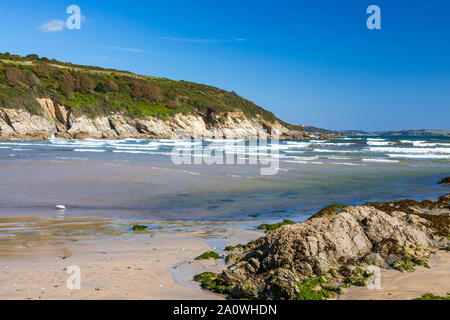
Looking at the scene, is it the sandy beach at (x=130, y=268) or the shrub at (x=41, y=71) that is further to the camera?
the shrub at (x=41, y=71)

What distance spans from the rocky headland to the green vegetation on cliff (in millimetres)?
68735

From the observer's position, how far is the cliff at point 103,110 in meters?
67.0

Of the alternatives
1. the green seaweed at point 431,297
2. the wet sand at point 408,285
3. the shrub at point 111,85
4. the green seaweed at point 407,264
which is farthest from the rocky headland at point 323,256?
the shrub at point 111,85

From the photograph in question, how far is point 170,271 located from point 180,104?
9819 cm

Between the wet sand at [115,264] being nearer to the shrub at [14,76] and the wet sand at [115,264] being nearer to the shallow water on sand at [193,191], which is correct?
the shallow water on sand at [193,191]

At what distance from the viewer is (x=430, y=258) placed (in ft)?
19.6

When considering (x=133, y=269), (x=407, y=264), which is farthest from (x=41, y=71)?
(x=407, y=264)

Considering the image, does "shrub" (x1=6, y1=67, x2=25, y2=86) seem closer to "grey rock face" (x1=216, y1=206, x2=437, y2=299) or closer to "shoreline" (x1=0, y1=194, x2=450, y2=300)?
"shoreline" (x1=0, y1=194, x2=450, y2=300)

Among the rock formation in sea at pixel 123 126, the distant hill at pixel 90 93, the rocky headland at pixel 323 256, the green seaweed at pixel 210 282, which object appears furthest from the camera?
the distant hill at pixel 90 93

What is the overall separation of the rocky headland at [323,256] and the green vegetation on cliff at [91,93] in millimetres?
68735

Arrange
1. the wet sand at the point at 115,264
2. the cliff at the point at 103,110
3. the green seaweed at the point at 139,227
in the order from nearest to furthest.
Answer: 1. the wet sand at the point at 115,264
2. the green seaweed at the point at 139,227
3. the cliff at the point at 103,110

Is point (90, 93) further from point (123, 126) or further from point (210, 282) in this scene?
point (210, 282)

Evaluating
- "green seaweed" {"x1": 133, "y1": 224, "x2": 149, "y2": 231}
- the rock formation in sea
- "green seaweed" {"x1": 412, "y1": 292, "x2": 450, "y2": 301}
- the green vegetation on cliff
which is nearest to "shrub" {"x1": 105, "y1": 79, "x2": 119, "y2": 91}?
the green vegetation on cliff
